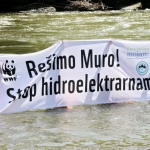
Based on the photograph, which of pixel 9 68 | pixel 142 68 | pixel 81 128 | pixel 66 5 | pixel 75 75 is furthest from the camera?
pixel 66 5

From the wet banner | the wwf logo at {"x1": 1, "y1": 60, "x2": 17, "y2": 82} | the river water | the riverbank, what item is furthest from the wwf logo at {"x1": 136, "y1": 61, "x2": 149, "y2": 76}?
the riverbank

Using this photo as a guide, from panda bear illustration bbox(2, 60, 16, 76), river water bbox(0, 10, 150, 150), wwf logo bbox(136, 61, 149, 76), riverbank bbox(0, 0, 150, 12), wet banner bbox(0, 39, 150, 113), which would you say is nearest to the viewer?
river water bbox(0, 10, 150, 150)

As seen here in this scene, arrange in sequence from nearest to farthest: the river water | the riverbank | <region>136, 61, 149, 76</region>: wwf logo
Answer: the river water
<region>136, 61, 149, 76</region>: wwf logo
the riverbank

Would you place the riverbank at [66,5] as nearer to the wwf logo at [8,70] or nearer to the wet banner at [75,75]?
the wet banner at [75,75]

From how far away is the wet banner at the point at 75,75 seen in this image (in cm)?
875

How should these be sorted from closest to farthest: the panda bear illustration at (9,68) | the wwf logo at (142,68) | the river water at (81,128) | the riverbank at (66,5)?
the river water at (81,128), the panda bear illustration at (9,68), the wwf logo at (142,68), the riverbank at (66,5)

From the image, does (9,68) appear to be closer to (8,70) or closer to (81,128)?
(8,70)

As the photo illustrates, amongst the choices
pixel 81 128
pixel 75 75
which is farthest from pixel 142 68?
pixel 81 128

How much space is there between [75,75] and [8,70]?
1259 millimetres

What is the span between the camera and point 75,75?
9.12 metres

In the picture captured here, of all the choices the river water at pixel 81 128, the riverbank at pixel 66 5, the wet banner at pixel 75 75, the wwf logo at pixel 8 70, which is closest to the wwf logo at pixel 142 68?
the wet banner at pixel 75 75

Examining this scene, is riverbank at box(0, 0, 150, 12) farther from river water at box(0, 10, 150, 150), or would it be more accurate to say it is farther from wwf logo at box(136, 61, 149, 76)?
river water at box(0, 10, 150, 150)

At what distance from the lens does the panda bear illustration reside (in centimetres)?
862

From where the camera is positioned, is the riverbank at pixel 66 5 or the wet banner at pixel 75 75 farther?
the riverbank at pixel 66 5
